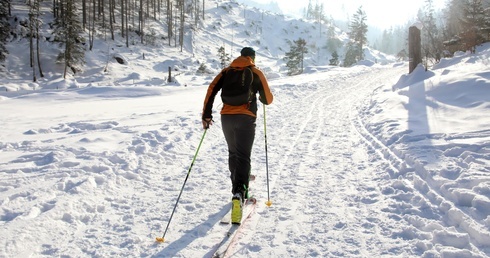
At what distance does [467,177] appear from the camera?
4.66 metres

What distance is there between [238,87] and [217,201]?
5.93ft

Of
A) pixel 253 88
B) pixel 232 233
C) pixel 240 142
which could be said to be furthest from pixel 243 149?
pixel 232 233

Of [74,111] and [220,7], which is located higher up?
[220,7]

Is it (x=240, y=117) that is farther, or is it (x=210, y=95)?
(x=210, y=95)

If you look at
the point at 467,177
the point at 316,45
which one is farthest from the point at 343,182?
the point at 316,45

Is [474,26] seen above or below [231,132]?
above

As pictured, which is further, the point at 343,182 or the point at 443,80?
the point at 443,80

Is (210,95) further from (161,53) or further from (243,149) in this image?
(161,53)

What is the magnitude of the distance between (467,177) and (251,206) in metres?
3.17

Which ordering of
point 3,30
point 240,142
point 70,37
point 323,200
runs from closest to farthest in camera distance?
point 240,142, point 323,200, point 70,37, point 3,30

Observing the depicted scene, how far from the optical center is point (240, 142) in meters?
4.42

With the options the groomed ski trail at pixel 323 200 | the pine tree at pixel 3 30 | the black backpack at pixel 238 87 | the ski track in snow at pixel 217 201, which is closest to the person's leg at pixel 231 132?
the black backpack at pixel 238 87

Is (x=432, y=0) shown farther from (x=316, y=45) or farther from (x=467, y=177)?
(x=467, y=177)

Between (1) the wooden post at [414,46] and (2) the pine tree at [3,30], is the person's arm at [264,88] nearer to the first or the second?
(1) the wooden post at [414,46]
